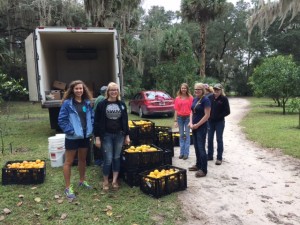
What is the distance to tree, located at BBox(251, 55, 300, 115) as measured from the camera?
16734 millimetres

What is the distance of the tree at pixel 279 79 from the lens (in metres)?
16.7

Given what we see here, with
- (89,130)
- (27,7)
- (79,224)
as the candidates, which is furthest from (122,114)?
(27,7)

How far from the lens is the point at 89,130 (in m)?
4.75

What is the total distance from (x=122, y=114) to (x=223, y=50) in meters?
39.1

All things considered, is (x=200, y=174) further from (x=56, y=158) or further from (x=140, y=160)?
(x=56, y=158)

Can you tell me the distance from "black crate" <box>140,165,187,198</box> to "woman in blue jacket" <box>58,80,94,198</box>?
1.02 m

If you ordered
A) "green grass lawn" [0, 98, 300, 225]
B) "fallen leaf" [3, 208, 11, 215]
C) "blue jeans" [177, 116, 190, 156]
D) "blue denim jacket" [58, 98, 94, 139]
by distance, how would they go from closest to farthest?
"green grass lawn" [0, 98, 300, 225]
"fallen leaf" [3, 208, 11, 215]
"blue denim jacket" [58, 98, 94, 139]
"blue jeans" [177, 116, 190, 156]

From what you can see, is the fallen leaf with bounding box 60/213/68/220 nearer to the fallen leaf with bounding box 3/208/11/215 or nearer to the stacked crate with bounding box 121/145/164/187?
the fallen leaf with bounding box 3/208/11/215

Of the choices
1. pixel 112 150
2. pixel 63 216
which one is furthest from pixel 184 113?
pixel 63 216

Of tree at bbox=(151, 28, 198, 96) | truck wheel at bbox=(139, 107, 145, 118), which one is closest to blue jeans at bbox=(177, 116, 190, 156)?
truck wheel at bbox=(139, 107, 145, 118)

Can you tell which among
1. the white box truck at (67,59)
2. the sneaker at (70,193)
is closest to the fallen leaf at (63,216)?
the sneaker at (70,193)

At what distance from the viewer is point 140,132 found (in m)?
6.91

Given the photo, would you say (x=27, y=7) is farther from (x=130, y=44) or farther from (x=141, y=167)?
(x=141, y=167)

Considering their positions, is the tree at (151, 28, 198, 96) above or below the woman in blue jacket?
above
